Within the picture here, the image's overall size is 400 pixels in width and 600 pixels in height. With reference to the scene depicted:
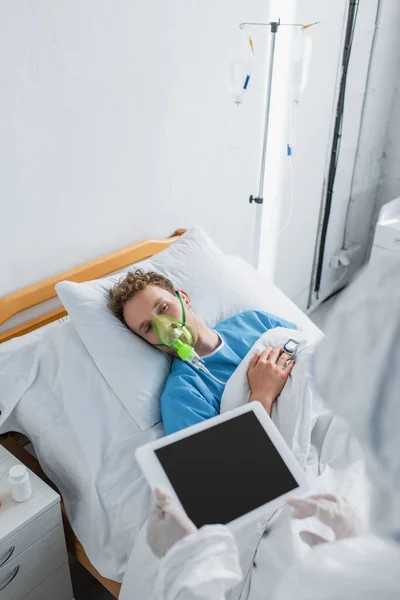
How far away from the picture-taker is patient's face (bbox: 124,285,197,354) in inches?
60.3

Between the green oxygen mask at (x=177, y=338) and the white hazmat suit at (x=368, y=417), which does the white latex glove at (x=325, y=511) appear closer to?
the white hazmat suit at (x=368, y=417)

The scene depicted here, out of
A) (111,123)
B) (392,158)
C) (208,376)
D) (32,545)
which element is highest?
(111,123)

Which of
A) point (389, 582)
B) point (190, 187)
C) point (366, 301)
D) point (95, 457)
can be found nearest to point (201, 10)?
point (190, 187)

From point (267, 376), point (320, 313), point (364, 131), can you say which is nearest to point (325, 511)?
point (267, 376)

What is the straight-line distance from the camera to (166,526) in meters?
0.85

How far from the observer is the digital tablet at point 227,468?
0.91m

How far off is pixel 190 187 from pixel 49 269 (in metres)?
0.67

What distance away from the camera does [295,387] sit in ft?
4.59

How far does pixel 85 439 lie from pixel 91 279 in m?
0.58

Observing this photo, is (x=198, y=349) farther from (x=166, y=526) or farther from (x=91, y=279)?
(x=166, y=526)

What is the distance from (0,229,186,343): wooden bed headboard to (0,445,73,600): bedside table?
43 cm

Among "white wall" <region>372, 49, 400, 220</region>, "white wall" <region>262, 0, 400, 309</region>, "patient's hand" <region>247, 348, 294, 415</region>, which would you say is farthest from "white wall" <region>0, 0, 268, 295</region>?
"white wall" <region>372, 49, 400, 220</region>

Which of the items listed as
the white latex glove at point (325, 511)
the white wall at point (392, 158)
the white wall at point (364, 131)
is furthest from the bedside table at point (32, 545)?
the white wall at point (392, 158)

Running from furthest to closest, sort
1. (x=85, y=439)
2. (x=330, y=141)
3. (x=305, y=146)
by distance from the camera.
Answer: (x=330, y=141) < (x=305, y=146) < (x=85, y=439)
